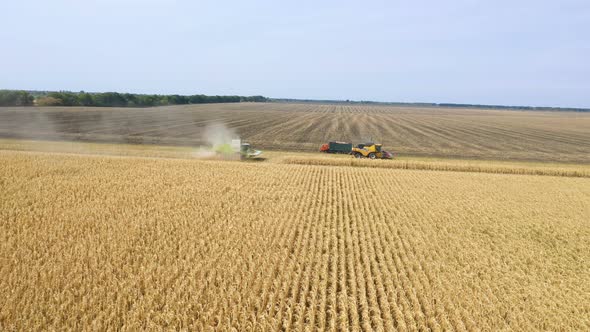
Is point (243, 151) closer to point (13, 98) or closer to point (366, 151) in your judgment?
point (366, 151)

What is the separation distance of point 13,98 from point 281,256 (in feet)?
326

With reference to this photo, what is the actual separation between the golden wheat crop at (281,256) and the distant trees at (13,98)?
81785 millimetres

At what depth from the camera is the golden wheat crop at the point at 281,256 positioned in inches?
280

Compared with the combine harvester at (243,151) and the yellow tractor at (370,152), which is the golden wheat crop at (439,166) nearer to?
the yellow tractor at (370,152)

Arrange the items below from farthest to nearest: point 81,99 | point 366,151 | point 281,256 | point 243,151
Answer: point 81,99 → point 366,151 → point 243,151 → point 281,256

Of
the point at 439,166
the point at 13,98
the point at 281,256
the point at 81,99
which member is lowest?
the point at 281,256

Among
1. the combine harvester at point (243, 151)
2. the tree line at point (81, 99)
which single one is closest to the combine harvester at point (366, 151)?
the combine harvester at point (243, 151)

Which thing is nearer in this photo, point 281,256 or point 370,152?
point 281,256

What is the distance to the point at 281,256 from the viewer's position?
31.5 ft

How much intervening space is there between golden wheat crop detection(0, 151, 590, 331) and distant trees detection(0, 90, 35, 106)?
268 feet

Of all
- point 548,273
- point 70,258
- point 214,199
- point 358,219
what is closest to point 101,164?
point 214,199

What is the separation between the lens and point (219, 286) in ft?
26.1

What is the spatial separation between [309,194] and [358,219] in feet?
13.1

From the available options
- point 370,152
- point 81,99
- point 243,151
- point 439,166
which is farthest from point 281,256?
point 81,99
